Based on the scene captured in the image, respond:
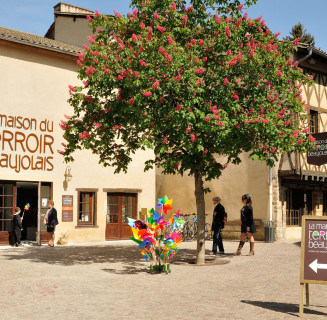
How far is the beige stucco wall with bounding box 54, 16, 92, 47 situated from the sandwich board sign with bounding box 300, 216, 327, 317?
1840 centimetres

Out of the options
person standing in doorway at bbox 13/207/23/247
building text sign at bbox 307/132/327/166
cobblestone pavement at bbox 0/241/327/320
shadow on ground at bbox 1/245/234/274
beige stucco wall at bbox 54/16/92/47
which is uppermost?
beige stucco wall at bbox 54/16/92/47

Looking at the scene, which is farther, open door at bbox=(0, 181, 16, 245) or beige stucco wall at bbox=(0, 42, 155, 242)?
beige stucco wall at bbox=(0, 42, 155, 242)

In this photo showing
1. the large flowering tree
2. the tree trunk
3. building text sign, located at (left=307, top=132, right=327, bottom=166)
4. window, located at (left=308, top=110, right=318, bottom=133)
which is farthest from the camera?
window, located at (left=308, top=110, right=318, bottom=133)

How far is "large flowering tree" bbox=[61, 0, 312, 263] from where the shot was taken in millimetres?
11852

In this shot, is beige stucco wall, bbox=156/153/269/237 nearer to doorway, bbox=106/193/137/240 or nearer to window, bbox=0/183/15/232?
doorway, bbox=106/193/137/240

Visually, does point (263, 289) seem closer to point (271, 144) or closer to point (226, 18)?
point (271, 144)

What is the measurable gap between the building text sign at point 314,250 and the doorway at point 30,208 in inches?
568

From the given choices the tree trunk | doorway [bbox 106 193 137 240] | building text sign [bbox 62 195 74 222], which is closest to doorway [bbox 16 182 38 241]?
building text sign [bbox 62 195 74 222]

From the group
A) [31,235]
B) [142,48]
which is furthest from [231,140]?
[31,235]

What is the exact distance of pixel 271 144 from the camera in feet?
41.4

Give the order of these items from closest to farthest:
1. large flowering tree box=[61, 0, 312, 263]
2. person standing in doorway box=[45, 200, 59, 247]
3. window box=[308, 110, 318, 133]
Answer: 1. large flowering tree box=[61, 0, 312, 263]
2. person standing in doorway box=[45, 200, 59, 247]
3. window box=[308, 110, 318, 133]

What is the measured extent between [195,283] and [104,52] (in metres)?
5.57

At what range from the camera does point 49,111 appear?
64.6ft

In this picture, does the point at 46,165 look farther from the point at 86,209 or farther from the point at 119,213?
the point at 119,213
